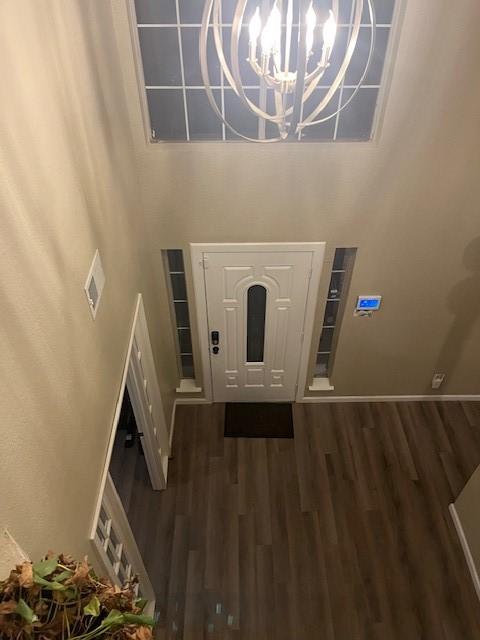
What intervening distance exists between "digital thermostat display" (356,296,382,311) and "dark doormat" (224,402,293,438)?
1.59 metres

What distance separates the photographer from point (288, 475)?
4715 mm

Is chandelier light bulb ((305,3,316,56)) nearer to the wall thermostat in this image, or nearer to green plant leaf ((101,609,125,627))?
green plant leaf ((101,609,125,627))

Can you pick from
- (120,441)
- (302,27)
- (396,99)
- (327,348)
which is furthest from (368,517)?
(302,27)

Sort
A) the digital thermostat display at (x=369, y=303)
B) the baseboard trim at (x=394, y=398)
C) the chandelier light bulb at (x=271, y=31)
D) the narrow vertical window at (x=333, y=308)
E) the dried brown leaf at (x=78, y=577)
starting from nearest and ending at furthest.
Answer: the dried brown leaf at (x=78, y=577) → the chandelier light bulb at (x=271, y=31) → the narrow vertical window at (x=333, y=308) → the digital thermostat display at (x=369, y=303) → the baseboard trim at (x=394, y=398)

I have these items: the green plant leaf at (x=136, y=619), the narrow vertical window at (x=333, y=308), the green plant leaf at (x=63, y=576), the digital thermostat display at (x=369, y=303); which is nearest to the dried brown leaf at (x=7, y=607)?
the green plant leaf at (x=63, y=576)

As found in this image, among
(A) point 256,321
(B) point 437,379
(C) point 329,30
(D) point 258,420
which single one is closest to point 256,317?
(A) point 256,321

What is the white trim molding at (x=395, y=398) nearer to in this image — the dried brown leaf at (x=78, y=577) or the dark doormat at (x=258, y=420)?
the dark doormat at (x=258, y=420)

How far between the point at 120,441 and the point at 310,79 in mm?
4151

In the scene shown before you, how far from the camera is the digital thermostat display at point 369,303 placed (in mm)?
4297

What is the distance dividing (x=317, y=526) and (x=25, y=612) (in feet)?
12.2

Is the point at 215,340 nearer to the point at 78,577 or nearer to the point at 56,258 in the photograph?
the point at 56,258

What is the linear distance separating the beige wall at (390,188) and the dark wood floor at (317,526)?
1.37 m

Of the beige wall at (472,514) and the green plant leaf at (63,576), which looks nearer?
the green plant leaf at (63,576)

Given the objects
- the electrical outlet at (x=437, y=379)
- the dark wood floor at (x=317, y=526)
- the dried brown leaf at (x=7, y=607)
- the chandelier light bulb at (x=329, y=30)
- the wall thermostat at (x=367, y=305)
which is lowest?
the dark wood floor at (x=317, y=526)
